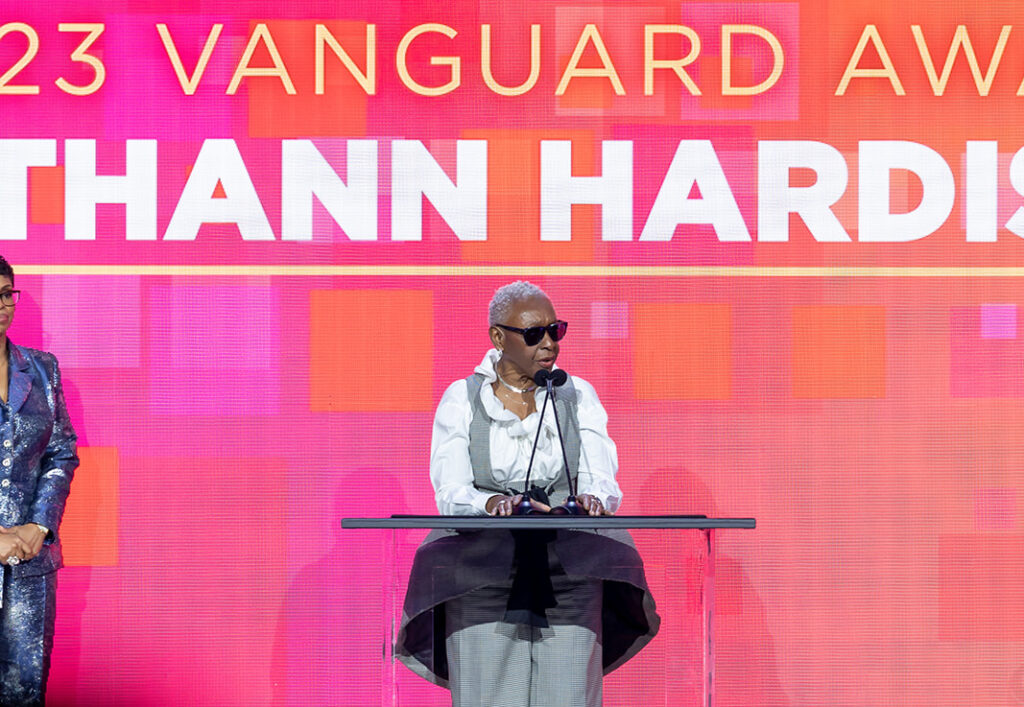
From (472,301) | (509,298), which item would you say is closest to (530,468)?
(509,298)

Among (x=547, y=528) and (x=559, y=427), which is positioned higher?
(x=559, y=427)

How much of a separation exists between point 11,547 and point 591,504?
5.78 ft

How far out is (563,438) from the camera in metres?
3.16

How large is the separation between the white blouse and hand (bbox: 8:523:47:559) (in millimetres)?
1281

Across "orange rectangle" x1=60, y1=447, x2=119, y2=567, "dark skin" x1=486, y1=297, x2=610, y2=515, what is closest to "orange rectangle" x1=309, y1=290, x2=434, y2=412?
"orange rectangle" x1=60, y1=447, x2=119, y2=567

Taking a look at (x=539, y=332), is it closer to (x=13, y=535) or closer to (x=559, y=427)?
(x=559, y=427)

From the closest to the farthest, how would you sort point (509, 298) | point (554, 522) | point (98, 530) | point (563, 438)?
point (554, 522) → point (563, 438) → point (509, 298) → point (98, 530)

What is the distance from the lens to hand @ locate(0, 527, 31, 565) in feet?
11.7

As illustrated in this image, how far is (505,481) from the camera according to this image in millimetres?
3160

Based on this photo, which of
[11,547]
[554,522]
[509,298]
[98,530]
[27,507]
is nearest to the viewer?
[554,522]

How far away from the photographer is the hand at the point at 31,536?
362cm

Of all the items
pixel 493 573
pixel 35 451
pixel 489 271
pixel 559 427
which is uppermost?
pixel 489 271

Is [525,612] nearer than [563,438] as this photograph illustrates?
Yes

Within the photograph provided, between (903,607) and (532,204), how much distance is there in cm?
197
